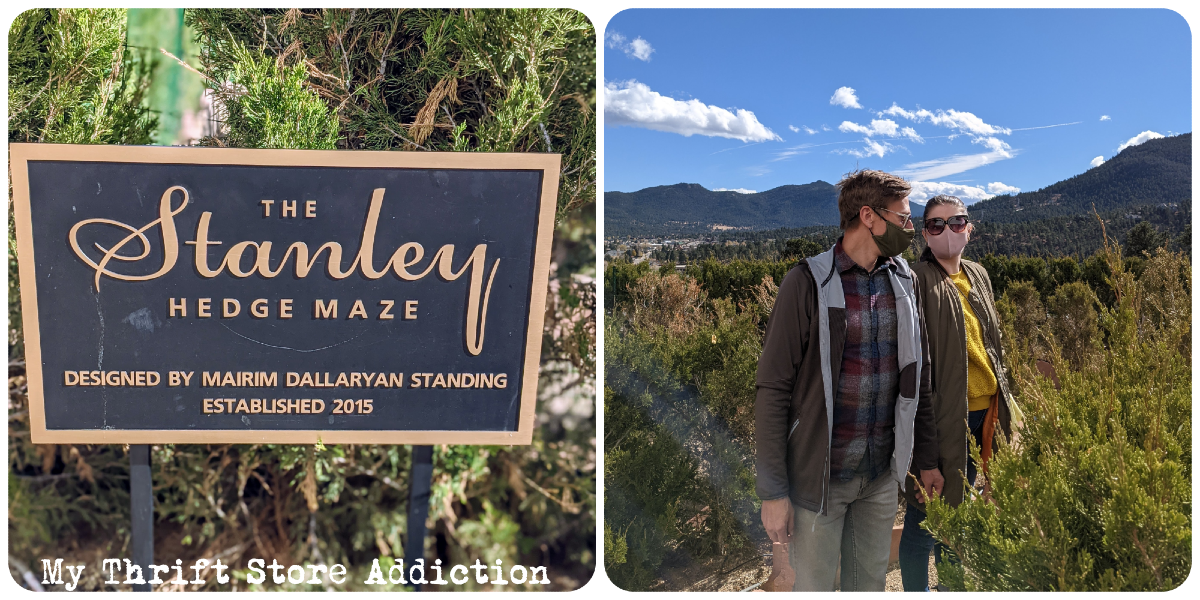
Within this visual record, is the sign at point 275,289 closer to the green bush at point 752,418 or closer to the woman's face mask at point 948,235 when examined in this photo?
the green bush at point 752,418

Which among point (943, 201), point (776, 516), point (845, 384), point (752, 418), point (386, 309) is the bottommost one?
point (776, 516)

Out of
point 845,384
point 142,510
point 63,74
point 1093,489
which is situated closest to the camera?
point 1093,489

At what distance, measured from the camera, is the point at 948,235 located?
211 cm

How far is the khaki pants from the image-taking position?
192 cm

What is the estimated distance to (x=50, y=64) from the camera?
2.21m

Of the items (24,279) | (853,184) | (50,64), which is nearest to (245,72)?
(50,64)

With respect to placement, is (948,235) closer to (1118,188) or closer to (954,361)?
(954,361)

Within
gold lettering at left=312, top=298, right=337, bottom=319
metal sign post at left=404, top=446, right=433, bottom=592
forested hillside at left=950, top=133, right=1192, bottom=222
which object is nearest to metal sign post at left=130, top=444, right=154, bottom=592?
gold lettering at left=312, top=298, right=337, bottom=319

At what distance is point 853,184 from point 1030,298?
5.42 ft

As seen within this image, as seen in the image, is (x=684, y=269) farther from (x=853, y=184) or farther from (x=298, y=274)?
(x=298, y=274)

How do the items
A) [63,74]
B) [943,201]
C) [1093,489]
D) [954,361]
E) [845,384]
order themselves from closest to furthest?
[1093,489]
[845,384]
[954,361]
[943,201]
[63,74]

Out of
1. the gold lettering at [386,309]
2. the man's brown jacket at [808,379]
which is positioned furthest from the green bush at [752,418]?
the gold lettering at [386,309]

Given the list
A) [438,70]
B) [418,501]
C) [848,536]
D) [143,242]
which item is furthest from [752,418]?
[143,242]

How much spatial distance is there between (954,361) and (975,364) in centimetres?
16
